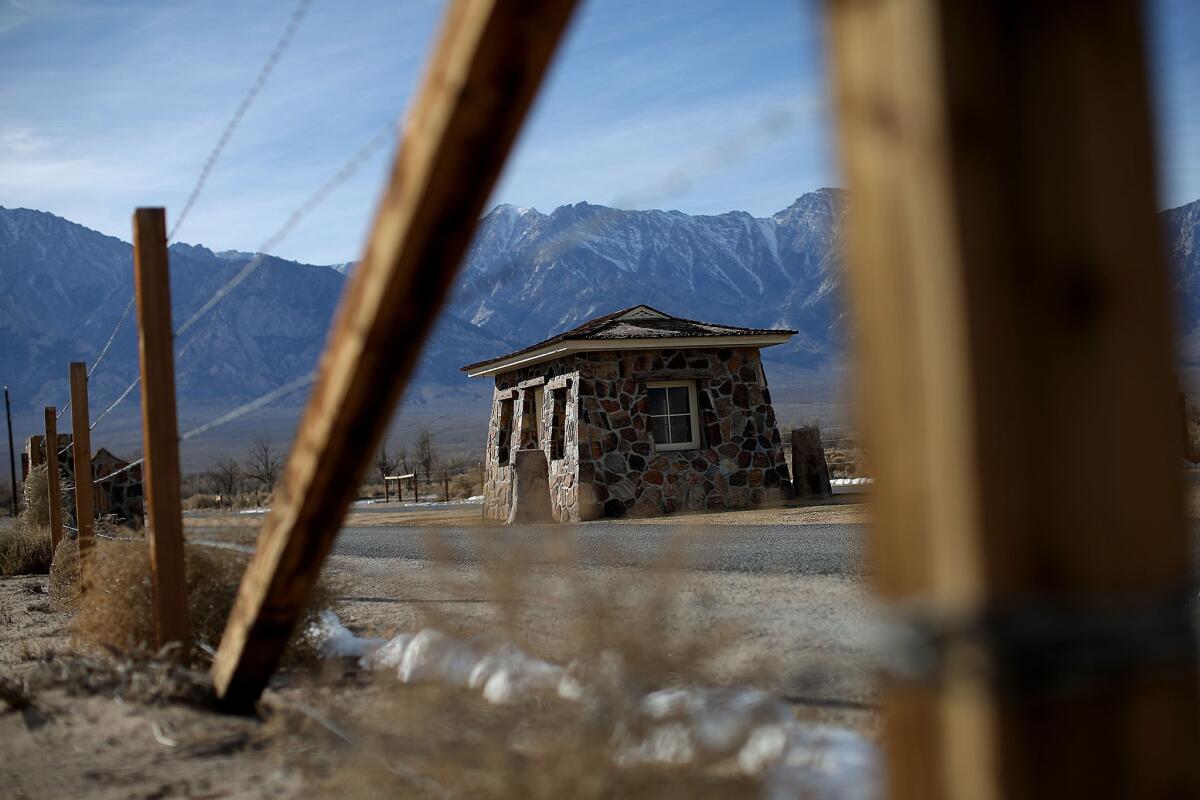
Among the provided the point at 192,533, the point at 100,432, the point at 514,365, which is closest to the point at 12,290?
the point at 100,432

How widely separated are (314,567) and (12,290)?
188 m

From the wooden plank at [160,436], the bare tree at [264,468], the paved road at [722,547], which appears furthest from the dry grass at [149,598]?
the bare tree at [264,468]

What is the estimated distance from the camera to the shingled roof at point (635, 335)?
61.1 feet

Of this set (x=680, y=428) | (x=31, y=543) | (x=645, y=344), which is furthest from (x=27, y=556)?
(x=680, y=428)

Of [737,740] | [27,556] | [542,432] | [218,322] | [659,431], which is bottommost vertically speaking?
[27,556]

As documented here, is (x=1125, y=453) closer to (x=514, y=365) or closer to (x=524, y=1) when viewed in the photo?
(x=524, y=1)

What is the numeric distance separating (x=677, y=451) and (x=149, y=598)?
13.8m

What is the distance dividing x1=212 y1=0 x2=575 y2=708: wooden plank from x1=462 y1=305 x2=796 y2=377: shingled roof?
14.8 meters

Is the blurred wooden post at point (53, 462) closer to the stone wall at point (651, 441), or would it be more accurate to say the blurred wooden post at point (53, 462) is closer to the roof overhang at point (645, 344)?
the stone wall at point (651, 441)

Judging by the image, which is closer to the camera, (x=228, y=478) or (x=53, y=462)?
(x=53, y=462)

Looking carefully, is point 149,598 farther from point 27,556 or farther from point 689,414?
point 689,414

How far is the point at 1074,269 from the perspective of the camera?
1141 mm

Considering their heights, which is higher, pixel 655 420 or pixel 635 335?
pixel 635 335

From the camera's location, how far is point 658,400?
1959 centimetres
